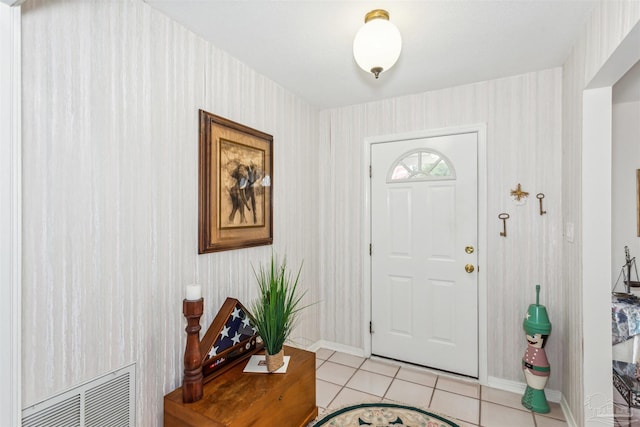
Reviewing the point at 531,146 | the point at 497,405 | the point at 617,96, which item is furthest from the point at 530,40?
the point at 497,405

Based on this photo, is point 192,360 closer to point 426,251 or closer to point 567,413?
point 426,251

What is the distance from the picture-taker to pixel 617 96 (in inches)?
102

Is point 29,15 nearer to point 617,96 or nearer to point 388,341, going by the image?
point 388,341

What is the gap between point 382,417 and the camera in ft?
6.92

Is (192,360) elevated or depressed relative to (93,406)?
elevated

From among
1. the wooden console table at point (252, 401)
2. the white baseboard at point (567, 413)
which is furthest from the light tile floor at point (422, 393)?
the wooden console table at point (252, 401)

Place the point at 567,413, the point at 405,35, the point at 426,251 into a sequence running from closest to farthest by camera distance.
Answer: the point at 405,35 < the point at 567,413 < the point at 426,251

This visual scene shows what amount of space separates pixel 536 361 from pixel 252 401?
1911 mm

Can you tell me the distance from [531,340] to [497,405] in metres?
0.52

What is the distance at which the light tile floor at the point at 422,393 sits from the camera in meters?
2.12

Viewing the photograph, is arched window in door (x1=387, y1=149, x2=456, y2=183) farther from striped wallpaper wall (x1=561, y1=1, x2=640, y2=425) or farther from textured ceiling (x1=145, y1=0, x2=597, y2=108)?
striped wallpaper wall (x1=561, y1=1, x2=640, y2=425)

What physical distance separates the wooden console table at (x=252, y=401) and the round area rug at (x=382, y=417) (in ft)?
0.61

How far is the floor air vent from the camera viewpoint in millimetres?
1256

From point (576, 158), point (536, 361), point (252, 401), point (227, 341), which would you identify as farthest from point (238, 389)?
point (576, 158)
